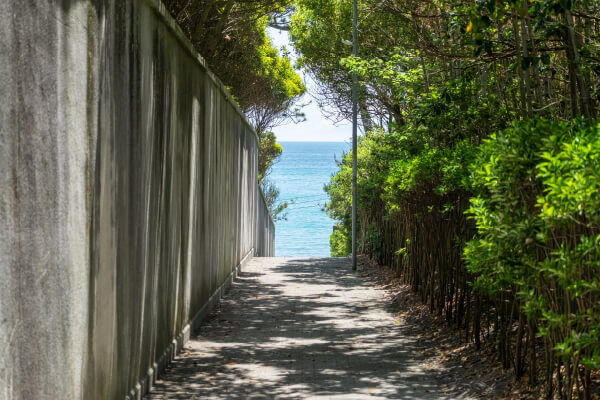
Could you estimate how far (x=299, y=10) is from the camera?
2230 centimetres

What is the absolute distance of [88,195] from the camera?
167 inches

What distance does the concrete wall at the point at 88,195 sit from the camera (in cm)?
356

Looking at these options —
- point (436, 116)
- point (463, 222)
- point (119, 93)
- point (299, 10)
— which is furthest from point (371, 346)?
point (299, 10)

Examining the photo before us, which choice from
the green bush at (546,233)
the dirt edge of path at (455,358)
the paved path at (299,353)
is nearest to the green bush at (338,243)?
the paved path at (299,353)

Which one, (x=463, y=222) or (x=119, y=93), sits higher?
(x=119, y=93)

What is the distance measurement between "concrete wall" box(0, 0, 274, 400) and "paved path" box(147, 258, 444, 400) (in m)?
0.51

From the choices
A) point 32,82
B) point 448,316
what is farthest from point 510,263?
point 448,316

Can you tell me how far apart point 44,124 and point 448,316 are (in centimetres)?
626

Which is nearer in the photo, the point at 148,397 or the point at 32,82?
the point at 32,82

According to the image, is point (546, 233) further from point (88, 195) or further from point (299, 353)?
point (299, 353)

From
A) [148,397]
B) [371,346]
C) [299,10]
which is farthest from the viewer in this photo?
[299,10]

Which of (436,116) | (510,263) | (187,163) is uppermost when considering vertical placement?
(436,116)

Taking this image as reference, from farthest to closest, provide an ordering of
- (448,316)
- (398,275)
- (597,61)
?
(398,275) < (448,316) < (597,61)

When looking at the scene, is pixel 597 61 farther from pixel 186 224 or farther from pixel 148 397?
pixel 148 397
